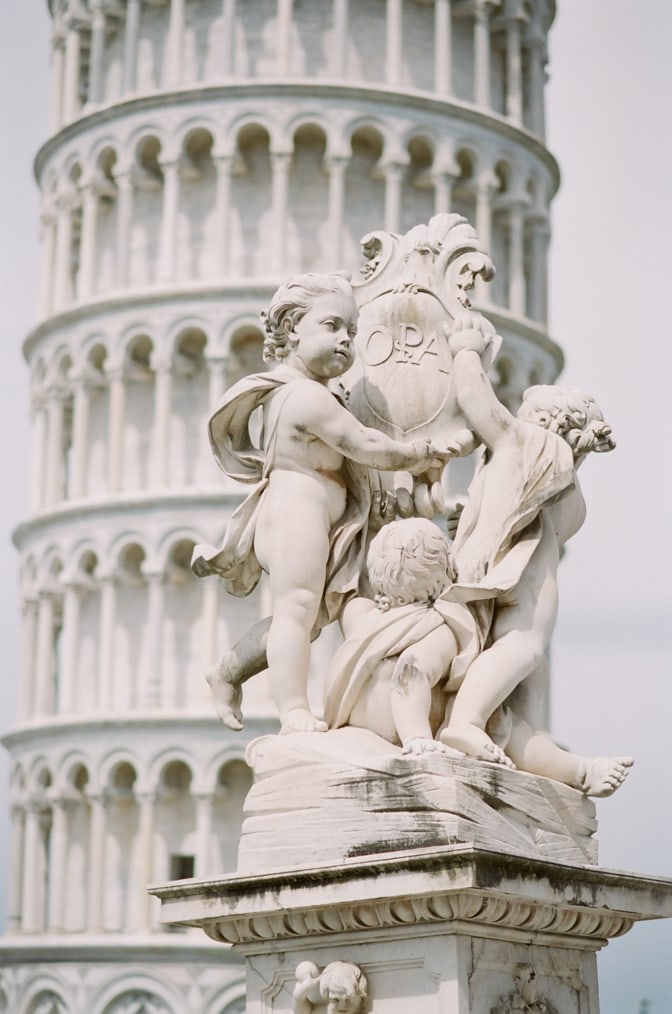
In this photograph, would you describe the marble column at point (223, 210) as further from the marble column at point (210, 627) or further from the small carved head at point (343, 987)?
the small carved head at point (343, 987)

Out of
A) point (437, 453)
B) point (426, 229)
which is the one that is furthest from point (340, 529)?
point (426, 229)

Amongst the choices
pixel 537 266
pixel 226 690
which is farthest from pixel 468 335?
pixel 537 266

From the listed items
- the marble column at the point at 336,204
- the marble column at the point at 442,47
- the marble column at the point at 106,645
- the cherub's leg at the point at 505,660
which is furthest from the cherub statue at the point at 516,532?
the marble column at the point at 442,47

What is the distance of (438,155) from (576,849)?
126ft

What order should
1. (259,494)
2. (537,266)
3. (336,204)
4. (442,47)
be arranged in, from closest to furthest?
(259,494) → (336,204) → (442,47) → (537,266)

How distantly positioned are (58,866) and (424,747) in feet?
126

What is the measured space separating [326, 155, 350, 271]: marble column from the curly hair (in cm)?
3611

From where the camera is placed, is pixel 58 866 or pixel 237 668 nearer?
pixel 237 668

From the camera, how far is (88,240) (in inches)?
1747

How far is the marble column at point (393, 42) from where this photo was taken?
43344 millimetres

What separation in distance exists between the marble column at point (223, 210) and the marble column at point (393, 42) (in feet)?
12.7

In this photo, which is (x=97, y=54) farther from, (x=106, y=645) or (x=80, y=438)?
(x=106, y=645)

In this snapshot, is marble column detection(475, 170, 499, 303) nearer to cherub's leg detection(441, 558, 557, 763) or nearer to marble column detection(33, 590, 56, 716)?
marble column detection(33, 590, 56, 716)

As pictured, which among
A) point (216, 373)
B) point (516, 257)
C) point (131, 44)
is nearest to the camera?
point (216, 373)
